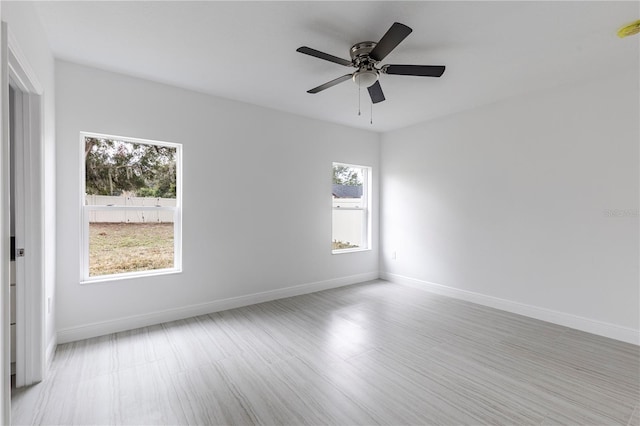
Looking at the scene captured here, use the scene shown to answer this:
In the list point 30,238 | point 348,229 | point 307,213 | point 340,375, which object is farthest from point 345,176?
point 30,238

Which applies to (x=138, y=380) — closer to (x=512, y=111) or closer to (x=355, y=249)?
(x=355, y=249)

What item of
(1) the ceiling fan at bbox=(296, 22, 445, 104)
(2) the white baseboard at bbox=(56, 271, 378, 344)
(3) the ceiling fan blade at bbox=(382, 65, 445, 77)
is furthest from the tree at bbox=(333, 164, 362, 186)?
(3) the ceiling fan blade at bbox=(382, 65, 445, 77)

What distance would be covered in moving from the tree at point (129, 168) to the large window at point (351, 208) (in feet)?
8.08

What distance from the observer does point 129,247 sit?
10.4 feet

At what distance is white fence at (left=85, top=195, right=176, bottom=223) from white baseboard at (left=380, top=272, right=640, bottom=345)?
369 centimetres

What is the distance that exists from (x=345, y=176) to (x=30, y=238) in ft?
12.8

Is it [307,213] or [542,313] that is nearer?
[542,313]

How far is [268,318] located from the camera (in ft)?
11.3

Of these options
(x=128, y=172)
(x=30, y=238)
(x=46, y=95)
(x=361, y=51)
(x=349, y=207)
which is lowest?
(x=30, y=238)

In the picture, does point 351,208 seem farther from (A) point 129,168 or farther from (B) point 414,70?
(A) point 129,168

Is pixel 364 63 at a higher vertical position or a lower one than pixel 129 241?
higher

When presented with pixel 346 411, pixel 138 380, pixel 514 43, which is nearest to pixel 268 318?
pixel 138 380

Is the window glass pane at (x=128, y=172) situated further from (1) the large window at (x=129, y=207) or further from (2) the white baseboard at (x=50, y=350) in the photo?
(2) the white baseboard at (x=50, y=350)

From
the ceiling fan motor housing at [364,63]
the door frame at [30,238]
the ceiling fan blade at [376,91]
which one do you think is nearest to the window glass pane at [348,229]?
the ceiling fan blade at [376,91]
